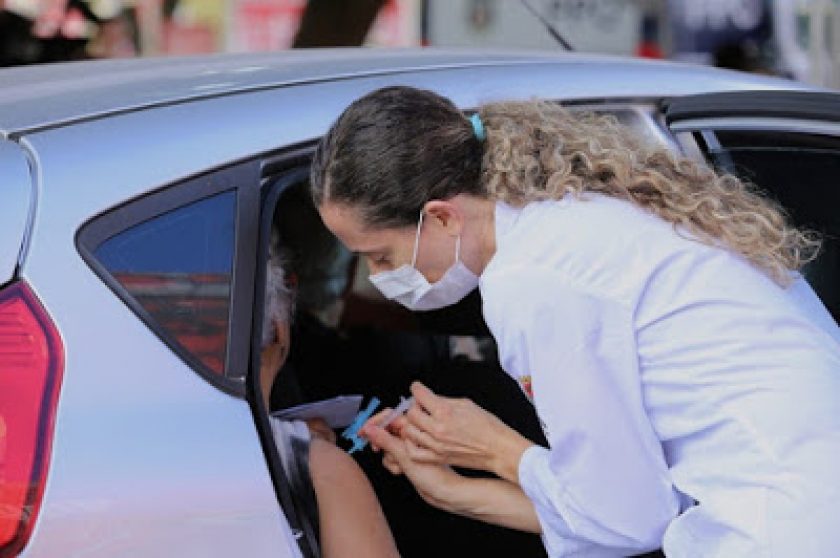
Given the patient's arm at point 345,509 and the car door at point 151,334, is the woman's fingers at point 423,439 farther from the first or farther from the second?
the car door at point 151,334

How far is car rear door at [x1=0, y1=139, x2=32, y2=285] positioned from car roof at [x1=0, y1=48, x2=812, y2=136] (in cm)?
8

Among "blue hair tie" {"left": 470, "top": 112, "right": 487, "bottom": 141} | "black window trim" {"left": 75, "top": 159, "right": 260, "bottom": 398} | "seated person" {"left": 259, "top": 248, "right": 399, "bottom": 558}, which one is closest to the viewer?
"black window trim" {"left": 75, "top": 159, "right": 260, "bottom": 398}

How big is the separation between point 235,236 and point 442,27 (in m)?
5.87

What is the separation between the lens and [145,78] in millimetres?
2322

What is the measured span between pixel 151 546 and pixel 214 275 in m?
0.41

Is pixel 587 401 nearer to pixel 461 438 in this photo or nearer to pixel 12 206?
pixel 461 438

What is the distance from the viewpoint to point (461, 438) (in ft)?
7.32

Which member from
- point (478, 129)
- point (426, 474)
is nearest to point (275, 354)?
point (426, 474)

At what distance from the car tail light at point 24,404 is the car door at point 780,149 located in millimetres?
1359

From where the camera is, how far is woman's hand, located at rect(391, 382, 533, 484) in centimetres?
220

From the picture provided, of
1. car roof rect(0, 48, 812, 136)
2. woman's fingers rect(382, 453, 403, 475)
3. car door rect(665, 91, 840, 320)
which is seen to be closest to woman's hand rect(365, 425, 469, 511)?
woman's fingers rect(382, 453, 403, 475)

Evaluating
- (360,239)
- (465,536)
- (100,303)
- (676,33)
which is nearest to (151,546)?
(100,303)

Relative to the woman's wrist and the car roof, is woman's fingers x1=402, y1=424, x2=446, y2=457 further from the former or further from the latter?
the car roof

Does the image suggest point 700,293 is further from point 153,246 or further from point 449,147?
point 153,246
